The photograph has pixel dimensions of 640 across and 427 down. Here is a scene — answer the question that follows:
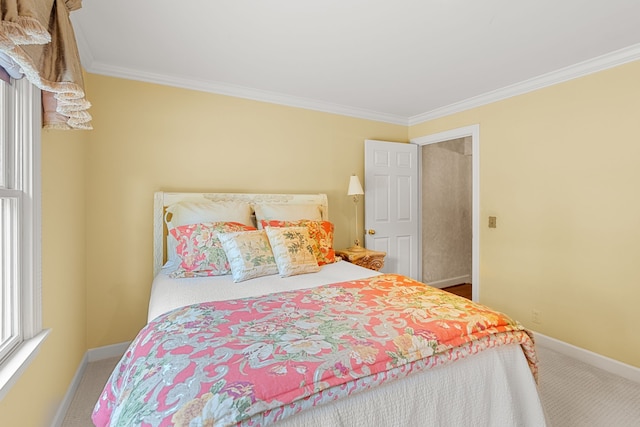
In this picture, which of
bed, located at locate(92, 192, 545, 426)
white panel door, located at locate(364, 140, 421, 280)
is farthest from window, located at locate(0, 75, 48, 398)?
white panel door, located at locate(364, 140, 421, 280)

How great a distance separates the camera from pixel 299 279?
6.95 feet

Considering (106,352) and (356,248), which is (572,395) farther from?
(106,352)

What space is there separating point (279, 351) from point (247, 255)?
114 centimetres

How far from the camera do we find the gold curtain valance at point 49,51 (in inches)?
33.3

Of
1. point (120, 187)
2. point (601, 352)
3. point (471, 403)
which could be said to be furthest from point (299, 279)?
point (601, 352)

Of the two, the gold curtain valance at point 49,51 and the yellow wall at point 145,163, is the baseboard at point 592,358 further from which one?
the gold curtain valance at point 49,51

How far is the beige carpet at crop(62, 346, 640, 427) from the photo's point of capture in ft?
5.95

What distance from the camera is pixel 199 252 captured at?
7.15ft

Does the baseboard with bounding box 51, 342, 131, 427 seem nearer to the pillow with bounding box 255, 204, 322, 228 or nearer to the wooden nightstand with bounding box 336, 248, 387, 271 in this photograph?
the pillow with bounding box 255, 204, 322, 228

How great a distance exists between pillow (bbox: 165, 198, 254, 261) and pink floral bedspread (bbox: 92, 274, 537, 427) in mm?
1040

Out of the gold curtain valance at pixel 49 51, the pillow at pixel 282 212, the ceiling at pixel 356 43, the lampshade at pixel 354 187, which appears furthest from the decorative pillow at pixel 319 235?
the gold curtain valance at pixel 49 51

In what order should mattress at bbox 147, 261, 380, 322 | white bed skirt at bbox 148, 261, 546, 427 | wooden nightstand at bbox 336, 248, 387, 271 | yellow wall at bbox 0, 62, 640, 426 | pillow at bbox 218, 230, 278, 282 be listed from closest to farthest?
Result: white bed skirt at bbox 148, 261, 546, 427
mattress at bbox 147, 261, 380, 322
pillow at bbox 218, 230, 278, 282
yellow wall at bbox 0, 62, 640, 426
wooden nightstand at bbox 336, 248, 387, 271

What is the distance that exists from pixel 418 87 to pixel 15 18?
9.27 ft

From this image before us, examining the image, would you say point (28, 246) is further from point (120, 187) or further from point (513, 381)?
point (513, 381)
